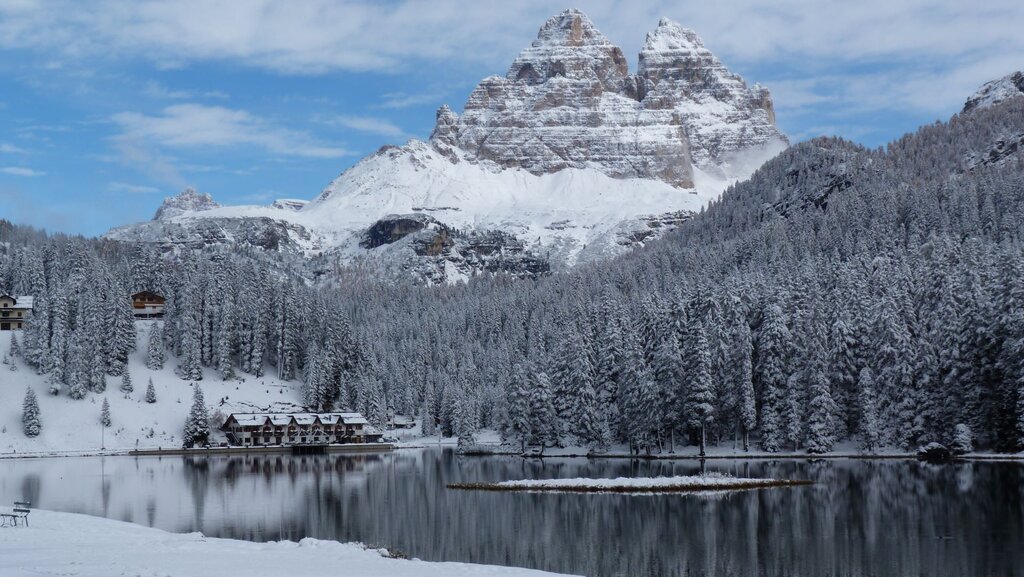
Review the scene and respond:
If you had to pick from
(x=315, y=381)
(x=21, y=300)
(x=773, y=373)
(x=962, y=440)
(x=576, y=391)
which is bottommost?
(x=962, y=440)

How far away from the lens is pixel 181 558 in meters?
36.6

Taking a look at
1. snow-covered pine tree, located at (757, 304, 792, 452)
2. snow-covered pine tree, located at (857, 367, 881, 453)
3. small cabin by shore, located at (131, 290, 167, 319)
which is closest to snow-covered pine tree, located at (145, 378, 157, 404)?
small cabin by shore, located at (131, 290, 167, 319)

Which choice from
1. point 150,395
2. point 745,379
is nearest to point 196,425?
point 150,395

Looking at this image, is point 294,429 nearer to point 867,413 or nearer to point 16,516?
point 867,413

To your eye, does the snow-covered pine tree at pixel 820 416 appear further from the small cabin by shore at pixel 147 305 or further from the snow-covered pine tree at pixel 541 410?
the small cabin by shore at pixel 147 305

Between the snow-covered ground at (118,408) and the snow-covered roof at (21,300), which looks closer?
the snow-covered ground at (118,408)

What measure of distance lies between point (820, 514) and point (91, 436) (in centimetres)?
10850

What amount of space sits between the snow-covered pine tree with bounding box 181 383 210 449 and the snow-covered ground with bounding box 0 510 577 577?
94125mm

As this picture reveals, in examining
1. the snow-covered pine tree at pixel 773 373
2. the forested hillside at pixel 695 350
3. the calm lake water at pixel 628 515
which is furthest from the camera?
the snow-covered pine tree at pixel 773 373

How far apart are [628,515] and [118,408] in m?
104

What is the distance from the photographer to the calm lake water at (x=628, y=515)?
4128cm

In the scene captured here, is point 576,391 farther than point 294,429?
No

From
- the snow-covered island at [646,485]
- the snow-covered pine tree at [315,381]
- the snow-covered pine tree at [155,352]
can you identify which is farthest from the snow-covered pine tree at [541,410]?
the snow-covered pine tree at [155,352]

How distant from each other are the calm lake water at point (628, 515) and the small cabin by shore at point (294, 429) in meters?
47.8
